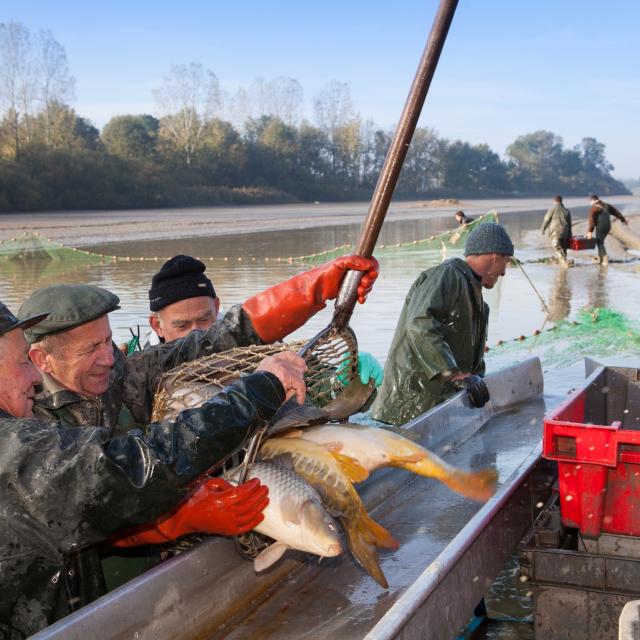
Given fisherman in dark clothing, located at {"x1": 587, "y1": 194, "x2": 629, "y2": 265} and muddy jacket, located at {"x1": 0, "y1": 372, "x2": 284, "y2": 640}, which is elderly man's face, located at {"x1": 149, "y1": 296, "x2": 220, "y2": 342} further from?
fisherman in dark clothing, located at {"x1": 587, "y1": 194, "x2": 629, "y2": 265}

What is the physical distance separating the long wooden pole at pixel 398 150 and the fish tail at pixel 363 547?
96 centimetres

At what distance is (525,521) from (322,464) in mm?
1639

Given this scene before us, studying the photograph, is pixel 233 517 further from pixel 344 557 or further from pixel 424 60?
pixel 424 60

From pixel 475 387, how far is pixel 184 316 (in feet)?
7.56

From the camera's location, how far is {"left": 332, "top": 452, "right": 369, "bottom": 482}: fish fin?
340cm

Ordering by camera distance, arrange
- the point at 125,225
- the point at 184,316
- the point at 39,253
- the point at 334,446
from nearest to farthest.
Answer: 1. the point at 334,446
2. the point at 184,316
3. the point at 39,253
4. the point at 125,225

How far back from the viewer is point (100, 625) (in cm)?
280

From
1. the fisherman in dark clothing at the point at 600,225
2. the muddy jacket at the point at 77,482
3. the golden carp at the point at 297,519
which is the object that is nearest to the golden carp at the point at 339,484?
the golden carp at the point at 297,519

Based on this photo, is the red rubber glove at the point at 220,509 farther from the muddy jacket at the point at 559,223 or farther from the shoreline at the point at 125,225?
the shoreline at the point at 125,225

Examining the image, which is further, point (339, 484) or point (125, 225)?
point (125, 225)

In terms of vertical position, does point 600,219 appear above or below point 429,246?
above

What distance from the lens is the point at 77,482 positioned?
7.97ft

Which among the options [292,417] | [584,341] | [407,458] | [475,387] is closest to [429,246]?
[584,341]

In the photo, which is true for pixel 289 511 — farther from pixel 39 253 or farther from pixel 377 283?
pixel 39 253
